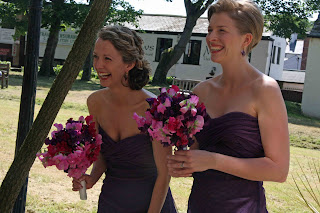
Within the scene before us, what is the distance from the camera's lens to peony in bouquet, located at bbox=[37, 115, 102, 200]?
102 inches

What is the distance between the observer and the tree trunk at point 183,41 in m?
32.6

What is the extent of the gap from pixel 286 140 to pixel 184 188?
18.1ft

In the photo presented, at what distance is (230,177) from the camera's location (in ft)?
7.94

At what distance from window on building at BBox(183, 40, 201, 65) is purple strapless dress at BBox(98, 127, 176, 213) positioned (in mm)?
40833

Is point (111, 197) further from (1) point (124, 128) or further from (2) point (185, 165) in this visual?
(2) point (185, 165)

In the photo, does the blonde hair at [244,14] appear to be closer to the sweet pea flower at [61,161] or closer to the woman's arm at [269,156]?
the woman's arm at [269,156]

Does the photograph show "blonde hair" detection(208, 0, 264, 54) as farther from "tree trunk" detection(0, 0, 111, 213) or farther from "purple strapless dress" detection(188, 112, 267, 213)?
"tree trunk" detection(0, 0, 111, 213)

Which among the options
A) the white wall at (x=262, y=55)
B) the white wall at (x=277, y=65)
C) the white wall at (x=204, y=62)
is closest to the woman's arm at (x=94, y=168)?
the white wall at (x=204, y=62)

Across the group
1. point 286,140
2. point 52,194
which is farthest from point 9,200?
point 52,194

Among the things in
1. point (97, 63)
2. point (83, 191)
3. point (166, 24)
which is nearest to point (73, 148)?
point (83, 191)

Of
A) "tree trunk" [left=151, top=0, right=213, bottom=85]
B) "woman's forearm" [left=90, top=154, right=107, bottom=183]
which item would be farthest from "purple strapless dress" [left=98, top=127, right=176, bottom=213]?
"tree trunk" [left=151, top=0, right=213, bottom=85]

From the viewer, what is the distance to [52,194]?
6.63m

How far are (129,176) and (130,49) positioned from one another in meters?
0.76

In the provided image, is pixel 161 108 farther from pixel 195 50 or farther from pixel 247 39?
pixel 195 50
